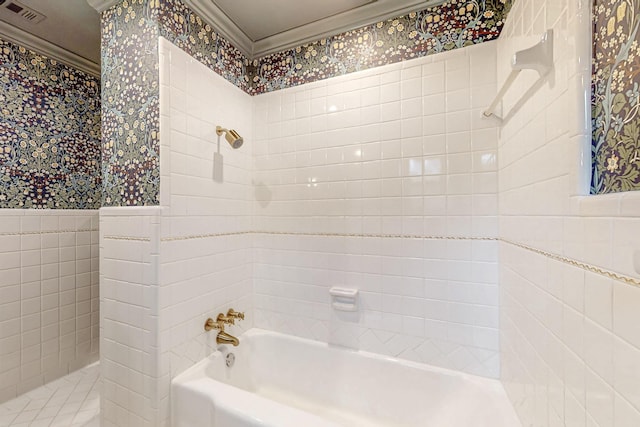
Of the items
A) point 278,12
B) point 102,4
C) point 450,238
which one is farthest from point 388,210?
point 102,4

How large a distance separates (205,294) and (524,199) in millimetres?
1663

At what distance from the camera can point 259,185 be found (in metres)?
1.95

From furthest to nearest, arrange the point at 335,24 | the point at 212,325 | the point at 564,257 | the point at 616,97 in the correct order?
the point at 335,24 < the point at 212,325 < the point at 564,257 < the point at 616,97

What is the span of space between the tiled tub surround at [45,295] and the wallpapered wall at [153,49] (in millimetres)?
978

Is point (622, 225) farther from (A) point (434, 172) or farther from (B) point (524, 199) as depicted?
(A) point (434, 172)

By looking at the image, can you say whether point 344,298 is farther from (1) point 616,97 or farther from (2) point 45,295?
(2) point 45,295

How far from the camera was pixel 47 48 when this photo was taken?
1932 mm

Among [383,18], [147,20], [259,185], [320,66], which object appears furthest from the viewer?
[259,185]

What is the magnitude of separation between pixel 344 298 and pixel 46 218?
224 centimetres

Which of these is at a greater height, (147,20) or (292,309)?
(147,20)

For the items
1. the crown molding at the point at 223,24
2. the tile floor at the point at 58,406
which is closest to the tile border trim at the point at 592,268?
the crown molding at the point at 223,24

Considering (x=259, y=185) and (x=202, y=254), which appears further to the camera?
(x=259, y=185)

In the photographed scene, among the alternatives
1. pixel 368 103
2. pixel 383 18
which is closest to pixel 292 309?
pixel 368 103

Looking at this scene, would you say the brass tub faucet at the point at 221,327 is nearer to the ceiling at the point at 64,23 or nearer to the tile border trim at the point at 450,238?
the tile border trim at the point at 450,238
